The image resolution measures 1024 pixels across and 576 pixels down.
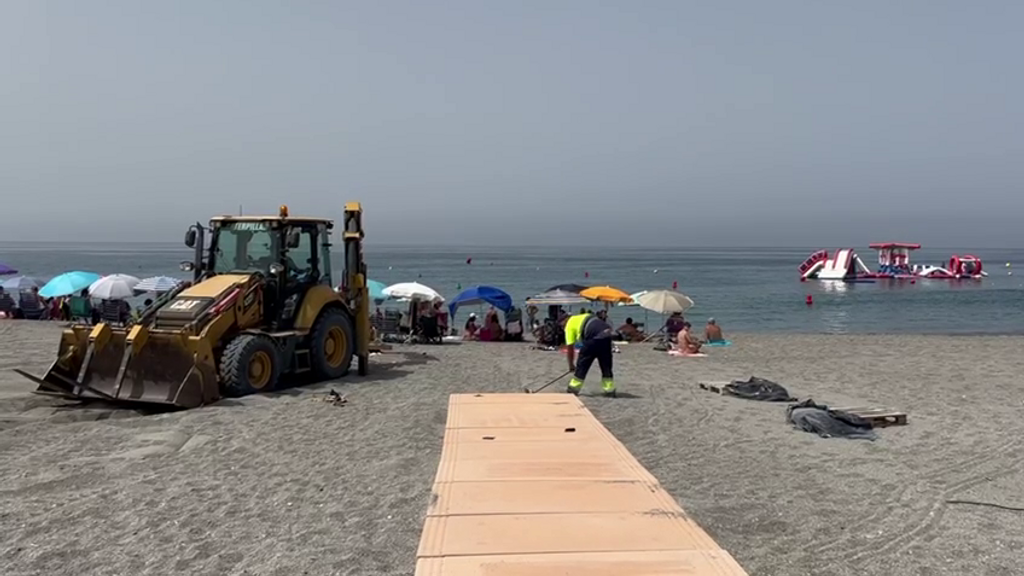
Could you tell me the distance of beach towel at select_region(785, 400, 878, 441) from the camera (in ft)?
28.8

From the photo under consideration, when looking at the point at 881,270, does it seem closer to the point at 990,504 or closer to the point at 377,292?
Result: the point at 377,292

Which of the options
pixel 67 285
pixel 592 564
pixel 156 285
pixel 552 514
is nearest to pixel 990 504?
pixel 552 514

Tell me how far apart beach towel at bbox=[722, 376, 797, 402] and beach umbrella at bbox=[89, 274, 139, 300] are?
59.3ft

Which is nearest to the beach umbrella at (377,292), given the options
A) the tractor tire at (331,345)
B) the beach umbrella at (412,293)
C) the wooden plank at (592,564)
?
the beach umbrella at (412,293)

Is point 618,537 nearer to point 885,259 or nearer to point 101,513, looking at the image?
point 101,513

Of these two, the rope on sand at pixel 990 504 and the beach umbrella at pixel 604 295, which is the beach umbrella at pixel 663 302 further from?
the rope on sand at pixel 990 504

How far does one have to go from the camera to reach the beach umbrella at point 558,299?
2069 centimetres

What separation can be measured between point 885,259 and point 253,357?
234 ft

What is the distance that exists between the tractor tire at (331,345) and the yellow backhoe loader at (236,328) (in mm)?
16

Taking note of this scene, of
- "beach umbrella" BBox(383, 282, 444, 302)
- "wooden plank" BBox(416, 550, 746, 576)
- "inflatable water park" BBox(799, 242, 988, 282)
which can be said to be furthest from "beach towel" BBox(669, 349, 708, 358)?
"inflatable water park" BBox(799, 242, 988, 282)

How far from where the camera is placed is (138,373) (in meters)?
10.3

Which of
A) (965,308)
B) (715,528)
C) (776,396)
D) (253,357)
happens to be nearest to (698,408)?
(776,396)

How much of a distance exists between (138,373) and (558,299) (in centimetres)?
1201

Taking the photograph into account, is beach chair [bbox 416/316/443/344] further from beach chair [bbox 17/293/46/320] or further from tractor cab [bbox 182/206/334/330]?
beach chair [bbox 17/293/46/320]
